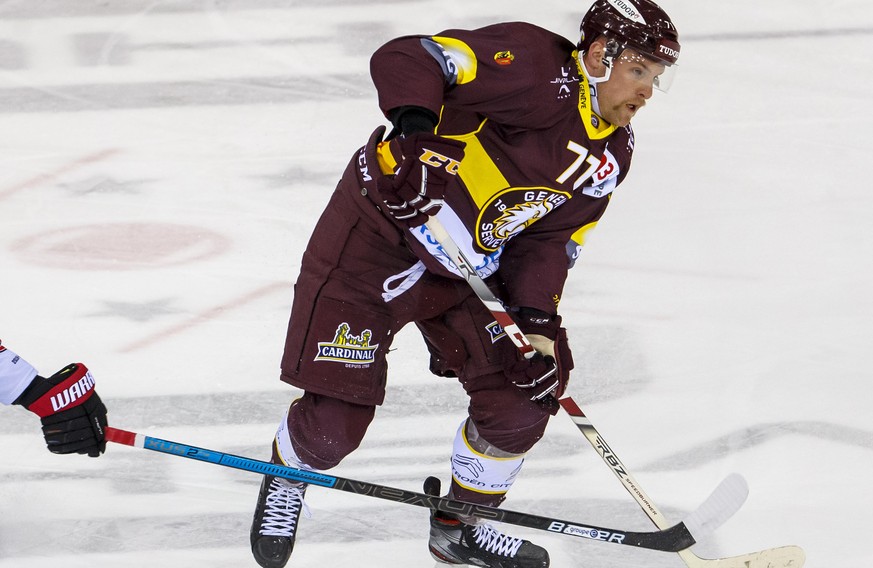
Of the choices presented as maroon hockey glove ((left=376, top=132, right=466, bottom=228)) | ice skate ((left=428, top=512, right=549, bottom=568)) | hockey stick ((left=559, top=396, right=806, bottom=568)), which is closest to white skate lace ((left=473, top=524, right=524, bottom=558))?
ice skate ((left=428, top=512, right=549, bottom=568))

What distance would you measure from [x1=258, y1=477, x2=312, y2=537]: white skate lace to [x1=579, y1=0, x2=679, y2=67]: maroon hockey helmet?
4.61 feet

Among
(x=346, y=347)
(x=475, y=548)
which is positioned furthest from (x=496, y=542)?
(x=346, y=347)

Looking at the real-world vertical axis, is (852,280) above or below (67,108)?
above

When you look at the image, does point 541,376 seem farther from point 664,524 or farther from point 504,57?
point 504,57

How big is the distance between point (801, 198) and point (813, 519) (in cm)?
171

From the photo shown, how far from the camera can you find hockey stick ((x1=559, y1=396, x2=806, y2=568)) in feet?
10.7

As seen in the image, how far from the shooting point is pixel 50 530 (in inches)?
134

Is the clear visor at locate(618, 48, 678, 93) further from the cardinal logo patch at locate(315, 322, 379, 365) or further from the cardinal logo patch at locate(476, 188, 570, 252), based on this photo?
the cardinal logo patch at locate(315, 322, 379, 365)

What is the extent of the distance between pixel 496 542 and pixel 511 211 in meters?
0.96

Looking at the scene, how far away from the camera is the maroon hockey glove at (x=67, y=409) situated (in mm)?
2869

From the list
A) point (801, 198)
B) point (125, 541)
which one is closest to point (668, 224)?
point (801, 198)

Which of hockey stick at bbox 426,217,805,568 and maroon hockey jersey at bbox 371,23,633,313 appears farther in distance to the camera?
hockey stick at bbox 426,217,805,568

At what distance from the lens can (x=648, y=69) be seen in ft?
9.73

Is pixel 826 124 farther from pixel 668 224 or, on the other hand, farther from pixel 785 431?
pixel 785 431
